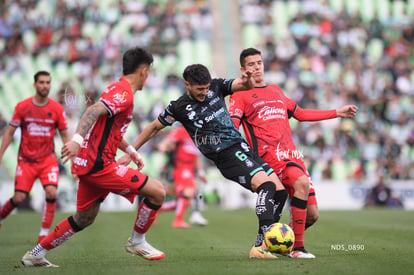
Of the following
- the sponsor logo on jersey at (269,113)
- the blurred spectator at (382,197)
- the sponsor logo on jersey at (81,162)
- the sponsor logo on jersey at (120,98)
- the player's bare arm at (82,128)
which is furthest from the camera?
the blurred spectator at (382,197)

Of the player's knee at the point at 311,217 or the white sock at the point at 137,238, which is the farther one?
the player's knee at the point at 311,217

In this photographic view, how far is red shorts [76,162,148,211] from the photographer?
24.1 feet

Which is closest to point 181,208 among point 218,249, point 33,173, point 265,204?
point 33,173

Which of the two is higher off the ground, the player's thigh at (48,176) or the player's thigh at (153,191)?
the player's thigh at (153,191)

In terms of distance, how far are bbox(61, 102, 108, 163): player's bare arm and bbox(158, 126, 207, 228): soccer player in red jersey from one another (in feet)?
29.3

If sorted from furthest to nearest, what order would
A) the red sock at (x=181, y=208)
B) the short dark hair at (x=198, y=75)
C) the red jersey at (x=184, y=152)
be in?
the red jersey at (x=184, y=152) → the red sock at (x=181, y=208) → the short dark hair at (x=198, y=75)

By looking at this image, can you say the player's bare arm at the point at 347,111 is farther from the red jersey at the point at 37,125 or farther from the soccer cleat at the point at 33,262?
the red jersey at the point at 37,125

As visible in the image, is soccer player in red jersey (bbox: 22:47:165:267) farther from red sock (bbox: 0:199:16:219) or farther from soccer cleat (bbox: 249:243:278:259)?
red sock (bbox: 0:199:16:219)

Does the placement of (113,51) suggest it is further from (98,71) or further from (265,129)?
(265,129)

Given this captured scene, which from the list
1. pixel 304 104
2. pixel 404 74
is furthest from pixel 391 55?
pixel 304 104

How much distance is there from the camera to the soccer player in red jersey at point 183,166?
631 inches

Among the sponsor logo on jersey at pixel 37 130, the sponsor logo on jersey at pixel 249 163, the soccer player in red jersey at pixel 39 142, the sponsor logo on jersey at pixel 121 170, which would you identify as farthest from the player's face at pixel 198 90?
the sponsor logo on jersey at pixel 37 130

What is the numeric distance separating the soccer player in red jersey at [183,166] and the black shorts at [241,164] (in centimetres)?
758

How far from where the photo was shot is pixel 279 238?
7.76m
